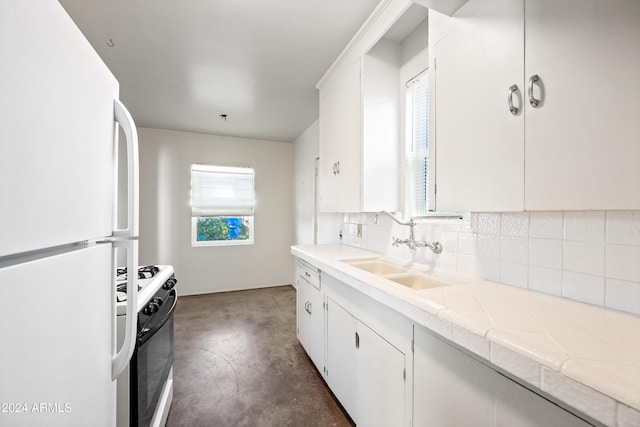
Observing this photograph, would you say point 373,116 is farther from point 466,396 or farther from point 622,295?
point 466,396

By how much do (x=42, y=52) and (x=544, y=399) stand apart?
4.30ft

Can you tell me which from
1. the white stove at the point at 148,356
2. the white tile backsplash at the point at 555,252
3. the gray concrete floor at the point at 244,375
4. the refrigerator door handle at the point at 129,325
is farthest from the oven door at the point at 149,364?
the white tile backsplash at the point at 555,252

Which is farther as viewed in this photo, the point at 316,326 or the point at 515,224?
the point at 316,326

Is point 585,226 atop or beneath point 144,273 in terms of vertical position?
atop

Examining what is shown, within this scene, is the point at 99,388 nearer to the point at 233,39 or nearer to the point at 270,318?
the point at 233,39

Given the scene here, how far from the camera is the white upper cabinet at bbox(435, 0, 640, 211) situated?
2.36 ft

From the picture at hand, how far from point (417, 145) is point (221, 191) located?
3511mm

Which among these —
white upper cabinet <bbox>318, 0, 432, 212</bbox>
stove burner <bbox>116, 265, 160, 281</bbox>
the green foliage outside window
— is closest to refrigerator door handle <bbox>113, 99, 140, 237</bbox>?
stove burner <bbox>116, 265, 160, 281</bbox>

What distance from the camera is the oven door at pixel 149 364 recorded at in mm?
1059

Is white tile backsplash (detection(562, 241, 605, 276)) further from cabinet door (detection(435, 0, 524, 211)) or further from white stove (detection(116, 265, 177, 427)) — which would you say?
white stove (detection(116, 265, 177, 427))

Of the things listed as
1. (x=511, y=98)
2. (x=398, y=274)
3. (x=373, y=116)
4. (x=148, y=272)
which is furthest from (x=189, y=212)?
(x=511, y=98)

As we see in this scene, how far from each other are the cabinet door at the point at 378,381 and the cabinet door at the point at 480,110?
745 mm

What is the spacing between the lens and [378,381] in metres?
1.30

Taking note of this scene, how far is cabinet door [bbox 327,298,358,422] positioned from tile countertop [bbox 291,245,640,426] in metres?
0.57
